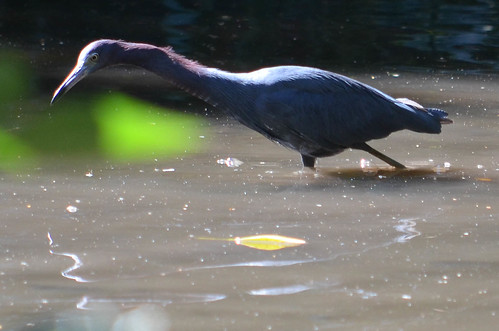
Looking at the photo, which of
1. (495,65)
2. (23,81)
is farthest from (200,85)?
(495,65)

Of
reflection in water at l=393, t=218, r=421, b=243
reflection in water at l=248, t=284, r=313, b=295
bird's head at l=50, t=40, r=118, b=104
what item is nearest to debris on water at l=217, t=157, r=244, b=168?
bird's head at l=50, t=40, r=118, b=104

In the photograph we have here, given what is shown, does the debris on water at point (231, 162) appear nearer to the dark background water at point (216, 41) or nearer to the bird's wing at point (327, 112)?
the bird's wing at point (327, 112)

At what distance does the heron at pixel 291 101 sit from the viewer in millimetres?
6277

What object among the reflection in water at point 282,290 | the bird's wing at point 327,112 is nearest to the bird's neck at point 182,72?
the bird's wing at point 327,112

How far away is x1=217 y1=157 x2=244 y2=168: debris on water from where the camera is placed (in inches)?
251

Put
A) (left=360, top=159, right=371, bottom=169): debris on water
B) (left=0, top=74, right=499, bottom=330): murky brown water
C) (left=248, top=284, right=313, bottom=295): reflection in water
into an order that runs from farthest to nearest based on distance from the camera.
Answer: (left=360, top=159, right=371, bottom=169): debris on water → (left=248, top=284, right=313, bottom=295): reflection in water → (left=0, top=74, right=499, bottom=330): murky brown water

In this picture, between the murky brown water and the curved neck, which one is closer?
the murky brown water

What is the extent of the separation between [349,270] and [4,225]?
177 centimetres

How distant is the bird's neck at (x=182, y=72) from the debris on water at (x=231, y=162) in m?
0.38

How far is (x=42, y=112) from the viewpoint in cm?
781

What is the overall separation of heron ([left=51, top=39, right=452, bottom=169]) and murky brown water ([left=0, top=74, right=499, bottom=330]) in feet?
0.75

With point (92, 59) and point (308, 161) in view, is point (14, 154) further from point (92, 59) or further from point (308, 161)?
point (308, 161)

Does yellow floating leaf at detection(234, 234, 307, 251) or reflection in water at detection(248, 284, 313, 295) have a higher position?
yellow floating leaf at detection(234, 234, 307, 251)

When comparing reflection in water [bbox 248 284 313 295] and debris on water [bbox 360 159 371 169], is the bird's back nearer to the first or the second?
debris on water [bbox 360 159 371 169]
